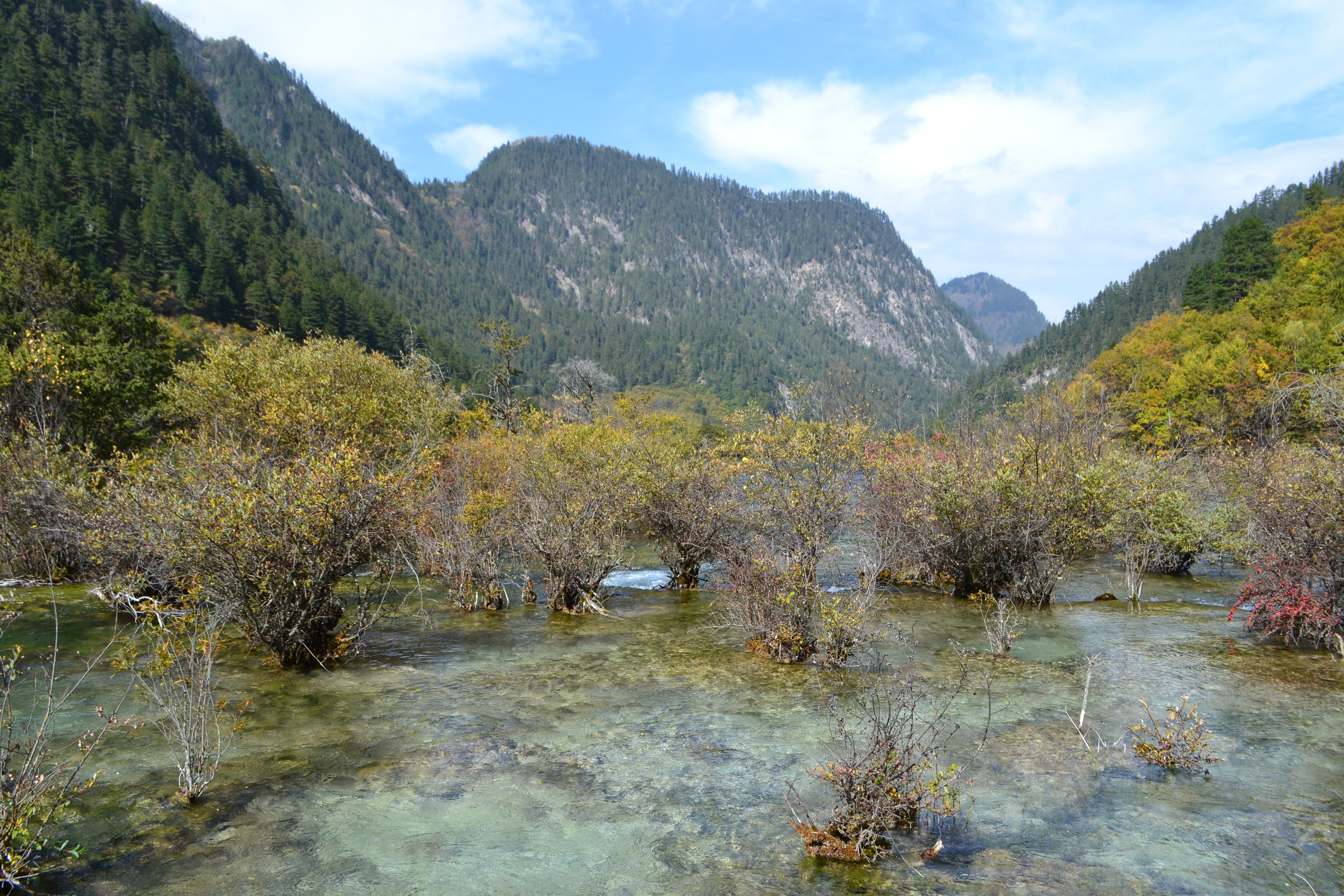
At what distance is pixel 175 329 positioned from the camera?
6919 centimetres

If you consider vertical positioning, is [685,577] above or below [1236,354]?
below

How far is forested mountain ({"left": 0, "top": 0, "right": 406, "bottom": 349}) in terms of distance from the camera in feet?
268

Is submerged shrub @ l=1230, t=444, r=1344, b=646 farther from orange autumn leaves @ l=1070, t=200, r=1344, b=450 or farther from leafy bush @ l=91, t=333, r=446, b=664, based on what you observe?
orange autumn leaves @ l=1070, t=200, r=1344, b=450

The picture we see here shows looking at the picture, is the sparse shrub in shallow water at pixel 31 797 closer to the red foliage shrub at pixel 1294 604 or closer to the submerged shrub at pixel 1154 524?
the red foliage shrub at pixel 1294 604

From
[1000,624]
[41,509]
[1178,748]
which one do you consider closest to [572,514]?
[1000,624]

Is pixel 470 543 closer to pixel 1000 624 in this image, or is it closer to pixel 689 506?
pixel 689 506

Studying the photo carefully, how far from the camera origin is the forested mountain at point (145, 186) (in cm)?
8181

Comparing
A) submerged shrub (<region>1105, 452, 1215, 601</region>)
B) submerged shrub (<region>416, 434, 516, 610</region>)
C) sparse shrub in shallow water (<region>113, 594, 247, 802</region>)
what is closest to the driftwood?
sparse shrub in shallow water (<region>113, 594, 247, 802</region>)

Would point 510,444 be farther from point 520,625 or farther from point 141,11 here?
point 141,11

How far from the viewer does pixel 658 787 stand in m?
8.50

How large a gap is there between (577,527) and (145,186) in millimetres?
111649

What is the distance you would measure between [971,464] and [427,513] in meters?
14.1

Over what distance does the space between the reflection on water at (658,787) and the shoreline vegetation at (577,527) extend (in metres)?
0.40

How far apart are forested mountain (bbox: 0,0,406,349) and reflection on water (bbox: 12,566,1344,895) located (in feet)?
272
